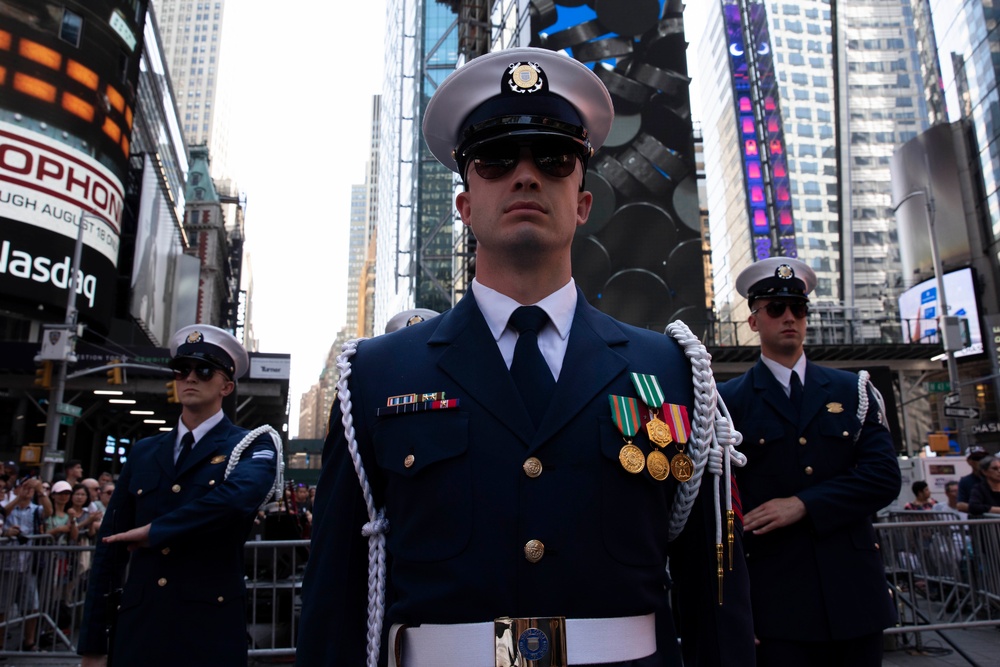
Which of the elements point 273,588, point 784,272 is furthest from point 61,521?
point 784,272

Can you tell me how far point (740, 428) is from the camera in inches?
146

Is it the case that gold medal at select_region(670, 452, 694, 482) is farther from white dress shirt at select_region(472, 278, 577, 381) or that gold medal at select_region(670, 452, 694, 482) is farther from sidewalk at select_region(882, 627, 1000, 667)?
sidewalk at select_region(882, 627, 1000, 667)

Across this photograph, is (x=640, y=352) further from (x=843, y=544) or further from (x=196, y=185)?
(x=196, y=185)

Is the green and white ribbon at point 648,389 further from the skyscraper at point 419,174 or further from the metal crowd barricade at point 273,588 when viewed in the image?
the skyscraper at point 419,174

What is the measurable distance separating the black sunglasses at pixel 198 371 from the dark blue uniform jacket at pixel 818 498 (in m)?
2.91

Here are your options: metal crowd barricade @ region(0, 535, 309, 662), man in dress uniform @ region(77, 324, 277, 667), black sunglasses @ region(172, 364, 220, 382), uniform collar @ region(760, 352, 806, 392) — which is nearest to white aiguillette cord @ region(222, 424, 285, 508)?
man in dress uniform @ region(77, 324, 277, 667)

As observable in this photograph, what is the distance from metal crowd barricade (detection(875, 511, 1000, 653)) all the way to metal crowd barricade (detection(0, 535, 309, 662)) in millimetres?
5847

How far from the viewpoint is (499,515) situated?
1.77m

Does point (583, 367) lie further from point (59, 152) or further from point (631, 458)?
point (59, 152)

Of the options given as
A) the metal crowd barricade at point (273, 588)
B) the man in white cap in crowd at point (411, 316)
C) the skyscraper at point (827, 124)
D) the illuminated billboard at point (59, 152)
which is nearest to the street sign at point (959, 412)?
the man in white cap in crowd at point (411, 316)

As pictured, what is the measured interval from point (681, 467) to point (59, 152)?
29.6 meters

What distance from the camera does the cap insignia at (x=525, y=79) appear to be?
2.12 metres

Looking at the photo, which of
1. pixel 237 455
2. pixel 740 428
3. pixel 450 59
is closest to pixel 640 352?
pixel 740 428

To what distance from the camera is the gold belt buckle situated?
5.39 ft
